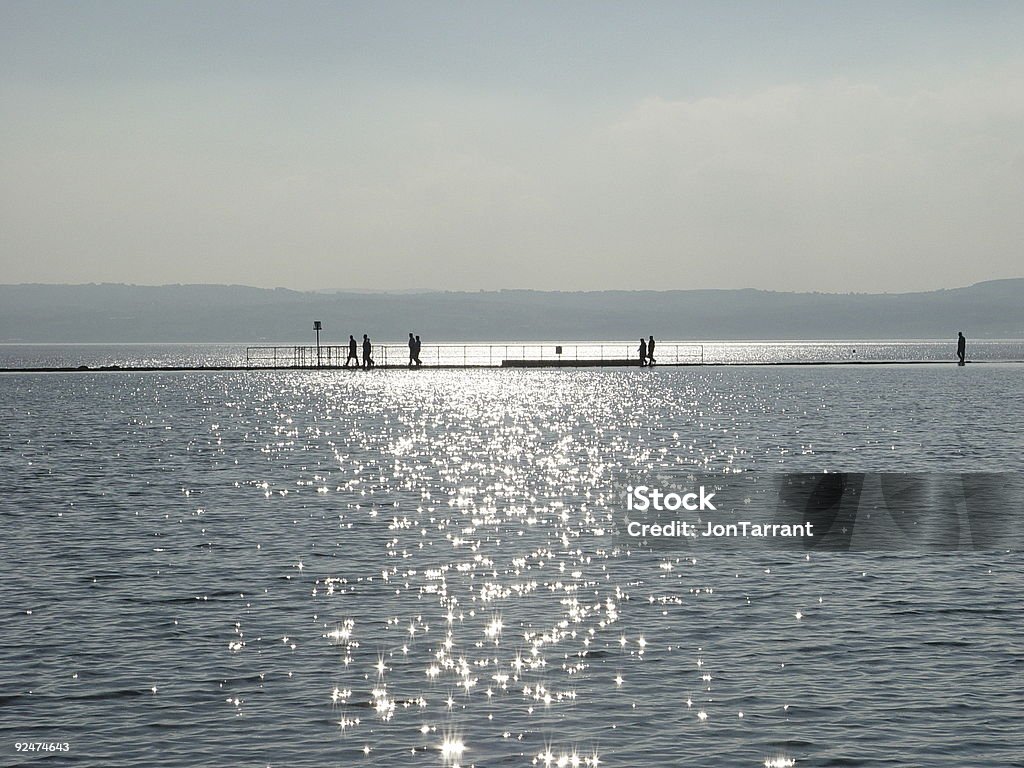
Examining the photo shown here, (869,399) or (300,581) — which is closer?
(300,581)

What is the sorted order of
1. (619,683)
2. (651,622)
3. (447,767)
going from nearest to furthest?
(447,767) < (619,683) < (651,622)

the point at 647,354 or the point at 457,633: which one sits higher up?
the point at 647,354

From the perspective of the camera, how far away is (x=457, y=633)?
2047cm

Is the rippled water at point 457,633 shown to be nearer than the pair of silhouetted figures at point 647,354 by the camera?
Yes

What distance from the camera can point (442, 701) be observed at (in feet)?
54.5

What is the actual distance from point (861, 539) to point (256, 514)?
16.2 metres

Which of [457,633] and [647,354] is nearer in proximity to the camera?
[457,633]

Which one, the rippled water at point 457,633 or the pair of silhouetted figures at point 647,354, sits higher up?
the pair of silhouetted figures at point 647,354

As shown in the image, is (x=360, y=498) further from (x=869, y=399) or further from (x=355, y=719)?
(x=869, y=399)

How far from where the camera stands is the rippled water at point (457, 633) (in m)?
15.1

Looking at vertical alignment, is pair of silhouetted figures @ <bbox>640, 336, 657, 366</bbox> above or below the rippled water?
above

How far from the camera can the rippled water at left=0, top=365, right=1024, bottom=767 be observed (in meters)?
15.1

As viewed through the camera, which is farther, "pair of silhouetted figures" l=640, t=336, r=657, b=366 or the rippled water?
"pair of silhouetted figures" l=640, t=336, r=657, b=366

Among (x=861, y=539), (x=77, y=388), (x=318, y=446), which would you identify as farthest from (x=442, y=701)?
(x=77, y=388)
